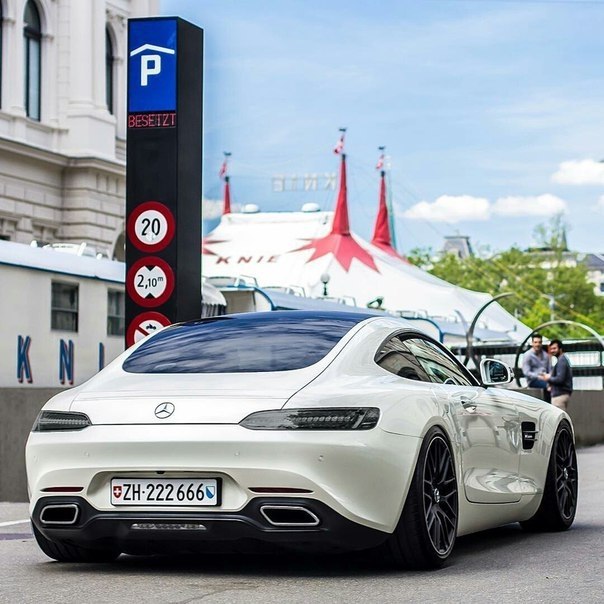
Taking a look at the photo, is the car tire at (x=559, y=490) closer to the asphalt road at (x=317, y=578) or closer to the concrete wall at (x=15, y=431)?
the asphalt road at (x=317, y=578)

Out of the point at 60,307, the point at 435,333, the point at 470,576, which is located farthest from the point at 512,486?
the point at 435,333

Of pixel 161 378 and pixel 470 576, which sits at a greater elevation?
pixel 161 378

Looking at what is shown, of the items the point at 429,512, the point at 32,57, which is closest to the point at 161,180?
the point at 429,512

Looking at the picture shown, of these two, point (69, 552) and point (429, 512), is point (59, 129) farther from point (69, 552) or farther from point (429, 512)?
point (429, 512)

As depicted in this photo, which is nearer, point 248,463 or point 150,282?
point 248,463

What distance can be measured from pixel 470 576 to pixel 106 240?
122ft

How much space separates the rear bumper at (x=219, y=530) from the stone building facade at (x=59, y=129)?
33273mm

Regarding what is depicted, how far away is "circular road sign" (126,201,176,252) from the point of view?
13.9 metres

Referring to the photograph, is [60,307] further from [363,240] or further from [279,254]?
[363,240]

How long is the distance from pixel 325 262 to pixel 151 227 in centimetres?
4520

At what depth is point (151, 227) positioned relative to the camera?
14.0 m

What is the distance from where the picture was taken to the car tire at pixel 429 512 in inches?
294

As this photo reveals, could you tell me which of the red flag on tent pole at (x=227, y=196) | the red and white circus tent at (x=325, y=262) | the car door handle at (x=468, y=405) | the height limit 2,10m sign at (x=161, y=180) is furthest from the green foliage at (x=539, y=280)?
the car door handle at (x=468, y=405)

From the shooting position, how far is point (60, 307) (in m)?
21.7
